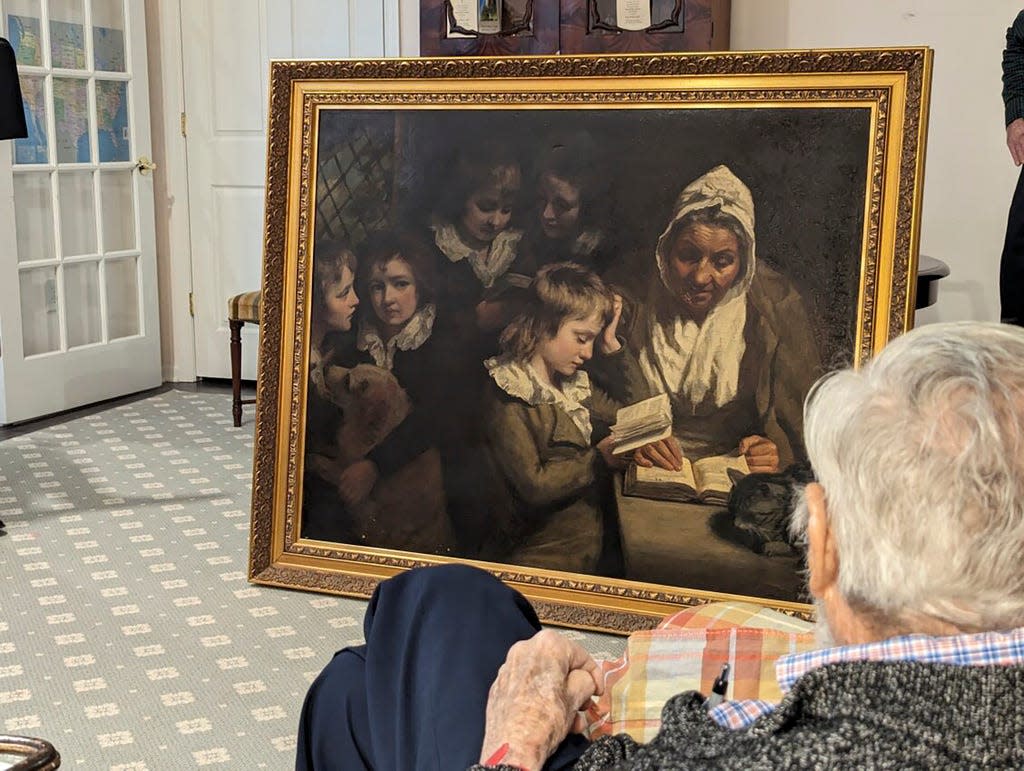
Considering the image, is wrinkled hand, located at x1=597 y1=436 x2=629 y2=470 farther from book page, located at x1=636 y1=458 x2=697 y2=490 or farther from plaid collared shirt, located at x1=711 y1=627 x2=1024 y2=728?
plaid collared shirt, located at x1=711 y1=627 x2=1024 y2=728

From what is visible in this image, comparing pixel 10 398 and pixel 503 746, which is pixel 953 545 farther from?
pixel 10 398

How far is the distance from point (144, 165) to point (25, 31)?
832mm

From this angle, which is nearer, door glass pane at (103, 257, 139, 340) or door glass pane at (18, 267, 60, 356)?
door glass pane at (18, 267, 60, 356)

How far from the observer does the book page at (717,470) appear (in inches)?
108

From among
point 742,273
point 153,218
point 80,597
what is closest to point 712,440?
point 742,273

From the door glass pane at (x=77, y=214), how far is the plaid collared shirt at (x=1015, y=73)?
369cm

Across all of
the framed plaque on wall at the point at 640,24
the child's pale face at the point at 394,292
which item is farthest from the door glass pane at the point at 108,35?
the child's pale face at the point at 394,292

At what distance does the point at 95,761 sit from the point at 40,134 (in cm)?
346

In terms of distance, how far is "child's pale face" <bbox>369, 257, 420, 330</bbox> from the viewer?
2.97m

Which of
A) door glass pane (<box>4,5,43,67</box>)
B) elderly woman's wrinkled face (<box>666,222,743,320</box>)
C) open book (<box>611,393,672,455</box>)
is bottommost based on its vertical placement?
open book (<box>611,393,672,455</box>)

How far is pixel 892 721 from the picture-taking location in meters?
0.94

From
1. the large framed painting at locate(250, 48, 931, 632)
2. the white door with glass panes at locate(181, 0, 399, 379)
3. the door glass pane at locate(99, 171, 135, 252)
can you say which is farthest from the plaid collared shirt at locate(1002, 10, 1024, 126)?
the door glass pane at locate(99, 171, 135, 252)

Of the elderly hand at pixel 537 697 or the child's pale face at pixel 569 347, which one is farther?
the child's pale face at pixel 569 347

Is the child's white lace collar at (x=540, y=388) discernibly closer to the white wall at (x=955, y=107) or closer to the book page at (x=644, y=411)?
the book page at (x=644, y=411)
